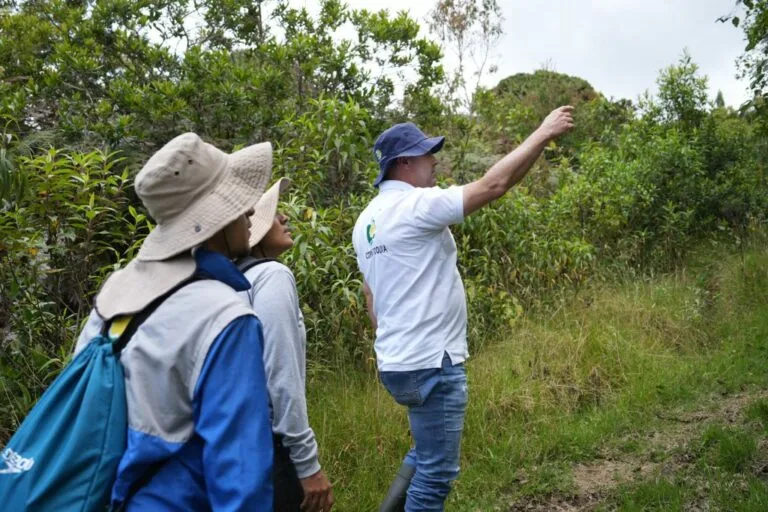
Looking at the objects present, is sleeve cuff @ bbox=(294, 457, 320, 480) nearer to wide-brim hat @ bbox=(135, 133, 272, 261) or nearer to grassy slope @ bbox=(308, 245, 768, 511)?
wide-brim hat @ bbox=(135, 133, 272, 261)

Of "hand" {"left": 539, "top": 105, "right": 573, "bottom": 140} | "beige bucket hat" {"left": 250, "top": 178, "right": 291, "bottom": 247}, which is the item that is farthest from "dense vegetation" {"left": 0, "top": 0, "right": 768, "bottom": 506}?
"hand" {"left": 539, "top": 105, "right": 573, "bottom": 140}

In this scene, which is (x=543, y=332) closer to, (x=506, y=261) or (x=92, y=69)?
(x=506, y=261)

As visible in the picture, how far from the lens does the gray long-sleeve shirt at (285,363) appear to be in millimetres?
2336

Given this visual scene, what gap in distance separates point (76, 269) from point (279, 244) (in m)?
2.77

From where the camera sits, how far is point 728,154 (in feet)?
41.4

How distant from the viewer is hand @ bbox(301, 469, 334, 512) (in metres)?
2.37

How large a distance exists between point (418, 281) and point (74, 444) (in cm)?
201

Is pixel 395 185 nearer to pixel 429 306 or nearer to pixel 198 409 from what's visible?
pixel 429 306

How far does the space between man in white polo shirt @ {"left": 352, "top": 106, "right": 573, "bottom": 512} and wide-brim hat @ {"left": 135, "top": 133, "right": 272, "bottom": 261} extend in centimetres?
151

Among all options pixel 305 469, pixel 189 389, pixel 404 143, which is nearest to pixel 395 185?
pixel 404 143

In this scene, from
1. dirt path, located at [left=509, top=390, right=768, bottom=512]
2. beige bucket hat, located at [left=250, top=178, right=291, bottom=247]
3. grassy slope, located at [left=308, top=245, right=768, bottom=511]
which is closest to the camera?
beige bucket hat, located at [left=250, top=178, right=291, bottom=247]

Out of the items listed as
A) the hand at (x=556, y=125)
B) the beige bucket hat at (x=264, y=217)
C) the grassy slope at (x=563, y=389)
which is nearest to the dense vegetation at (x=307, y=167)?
the grassy slope at (x=563, y=389)

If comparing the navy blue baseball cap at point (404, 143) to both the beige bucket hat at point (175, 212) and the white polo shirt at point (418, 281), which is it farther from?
the beige bucket hat at point (175, 212)

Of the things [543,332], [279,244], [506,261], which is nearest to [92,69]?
[506,261]
